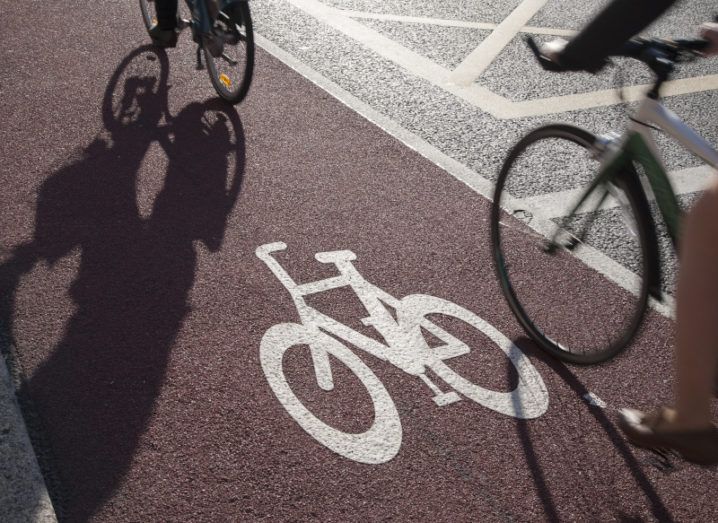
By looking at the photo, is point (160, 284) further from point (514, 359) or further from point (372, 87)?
point (372, 87)

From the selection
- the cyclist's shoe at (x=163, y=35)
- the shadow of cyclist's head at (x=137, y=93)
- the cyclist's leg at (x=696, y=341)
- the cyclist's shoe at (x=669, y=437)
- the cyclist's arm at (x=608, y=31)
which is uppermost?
the cyclist's arm at (x=608, y=31)

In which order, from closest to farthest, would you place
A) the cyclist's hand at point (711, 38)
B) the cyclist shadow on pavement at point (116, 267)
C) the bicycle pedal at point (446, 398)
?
the cyclist's hand at point (711, 38)
the cyclist shadow on pavement at point (116, 267)
the bicycle pedal at point (446, 398)

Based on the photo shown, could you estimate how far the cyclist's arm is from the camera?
2947mm

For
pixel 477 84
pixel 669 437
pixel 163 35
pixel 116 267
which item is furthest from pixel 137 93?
pixel 669 437

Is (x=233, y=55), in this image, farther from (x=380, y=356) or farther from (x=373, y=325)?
(x=380, y=356)

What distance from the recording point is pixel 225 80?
621cm

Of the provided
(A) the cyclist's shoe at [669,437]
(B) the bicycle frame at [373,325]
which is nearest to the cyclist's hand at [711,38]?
(A) the cyclist's shoe at [669,437]

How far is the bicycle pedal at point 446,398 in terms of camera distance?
147 inches

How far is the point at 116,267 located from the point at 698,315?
285cm

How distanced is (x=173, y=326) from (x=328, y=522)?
134 cm

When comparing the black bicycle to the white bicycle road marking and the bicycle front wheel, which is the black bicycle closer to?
the white bicycle road marking

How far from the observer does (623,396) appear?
388 centimetres

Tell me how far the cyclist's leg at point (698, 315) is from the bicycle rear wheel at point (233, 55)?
3.80 metres

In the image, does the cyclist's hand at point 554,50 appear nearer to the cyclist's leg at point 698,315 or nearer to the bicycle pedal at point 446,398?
the cyclist's leg at point 698,315
